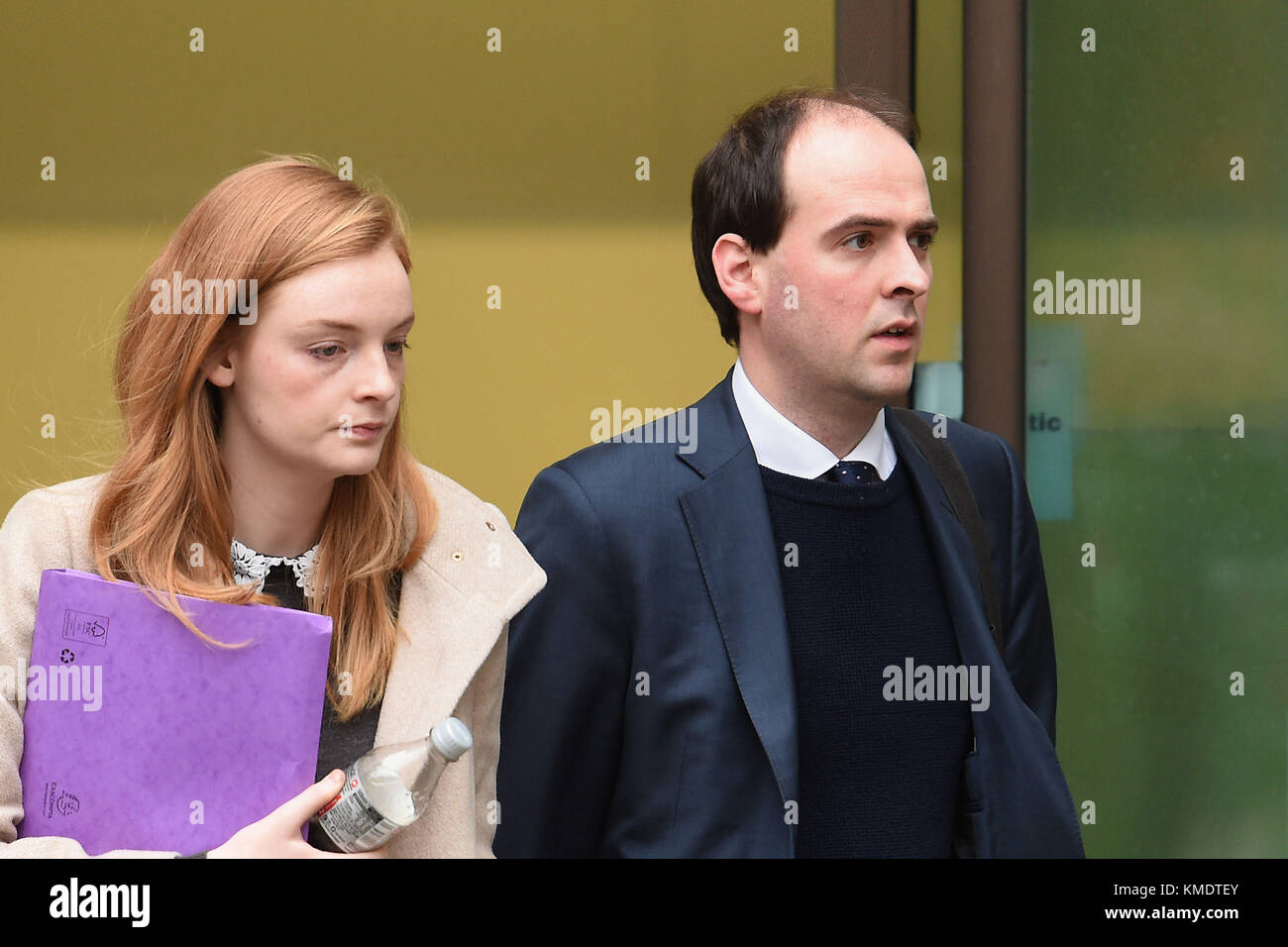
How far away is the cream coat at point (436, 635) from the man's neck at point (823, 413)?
514 mm

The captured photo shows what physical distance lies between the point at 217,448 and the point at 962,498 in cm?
124

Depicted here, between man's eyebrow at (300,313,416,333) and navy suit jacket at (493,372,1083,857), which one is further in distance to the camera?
navy suit jacket at (493,372,1083,857)

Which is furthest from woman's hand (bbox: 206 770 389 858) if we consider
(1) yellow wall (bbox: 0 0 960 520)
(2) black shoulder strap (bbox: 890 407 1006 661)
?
(1) yellow wall (bbox: 0 0 960 520)

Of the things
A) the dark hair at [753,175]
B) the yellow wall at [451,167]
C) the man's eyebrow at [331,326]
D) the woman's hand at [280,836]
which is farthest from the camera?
the yellow wall at [451,167]

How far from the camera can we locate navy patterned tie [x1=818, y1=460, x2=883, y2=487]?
224cm

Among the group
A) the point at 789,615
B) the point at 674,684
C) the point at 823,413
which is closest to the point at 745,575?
the point at 789,615

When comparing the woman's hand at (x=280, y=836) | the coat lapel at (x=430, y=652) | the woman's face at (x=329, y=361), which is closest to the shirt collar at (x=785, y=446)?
the coat lapel at (x=430, y=652)

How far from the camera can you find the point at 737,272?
2.32 meters

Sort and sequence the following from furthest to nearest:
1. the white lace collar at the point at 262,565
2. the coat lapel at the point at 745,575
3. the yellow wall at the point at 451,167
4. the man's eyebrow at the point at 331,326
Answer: the yellow wall at the point at 451,167, the coat lapel at the point at 745,575, the white lace collar at the point at 262,565, the man's eyebrow at the point at 331,326

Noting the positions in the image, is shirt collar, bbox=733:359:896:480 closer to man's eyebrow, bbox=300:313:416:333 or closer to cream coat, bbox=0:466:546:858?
cream coat, bbox=0:466:546:858

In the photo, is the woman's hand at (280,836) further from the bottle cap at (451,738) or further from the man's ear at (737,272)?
the man's ear at (737,272)

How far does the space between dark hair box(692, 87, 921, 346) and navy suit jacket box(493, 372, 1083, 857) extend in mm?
338

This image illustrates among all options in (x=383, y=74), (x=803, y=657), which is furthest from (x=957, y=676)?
(x=383, y=74)

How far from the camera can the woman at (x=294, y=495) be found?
1796 millimetres
